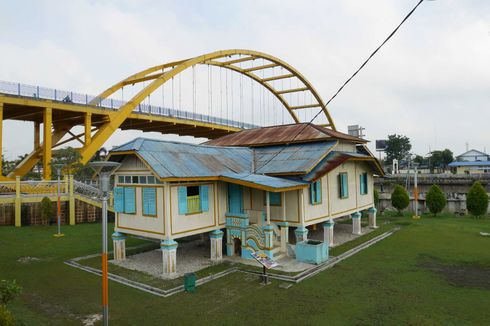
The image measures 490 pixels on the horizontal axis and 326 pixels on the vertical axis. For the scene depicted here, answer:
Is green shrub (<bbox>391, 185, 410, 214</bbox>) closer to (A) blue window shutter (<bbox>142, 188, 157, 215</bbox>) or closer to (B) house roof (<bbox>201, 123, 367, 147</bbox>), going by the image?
(B) house roof (<bbox>201, 123, 367, 147</bbox>)

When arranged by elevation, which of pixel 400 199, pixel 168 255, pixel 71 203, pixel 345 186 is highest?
pixel 345 186

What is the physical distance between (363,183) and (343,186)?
333 centimetres

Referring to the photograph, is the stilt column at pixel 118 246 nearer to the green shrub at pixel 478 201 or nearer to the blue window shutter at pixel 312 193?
the blue window shutter at pixel 312 193

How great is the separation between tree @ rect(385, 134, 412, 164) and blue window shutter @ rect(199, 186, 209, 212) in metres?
80.4

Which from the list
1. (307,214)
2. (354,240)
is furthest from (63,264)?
(354,240)

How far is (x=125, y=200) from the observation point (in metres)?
14.4

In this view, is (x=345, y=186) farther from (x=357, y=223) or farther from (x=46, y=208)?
(x=46, y=208)

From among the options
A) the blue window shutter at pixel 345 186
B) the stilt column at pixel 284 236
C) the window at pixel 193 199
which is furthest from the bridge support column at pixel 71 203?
the blue window shutter at pixel 345 186

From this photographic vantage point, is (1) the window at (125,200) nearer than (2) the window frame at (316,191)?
Yes

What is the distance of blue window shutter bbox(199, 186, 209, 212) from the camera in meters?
14.3

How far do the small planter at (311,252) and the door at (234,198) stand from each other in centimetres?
340

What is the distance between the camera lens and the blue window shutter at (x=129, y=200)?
14.1m

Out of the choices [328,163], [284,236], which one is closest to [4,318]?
[284,236]

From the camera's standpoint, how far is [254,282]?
1187cm
